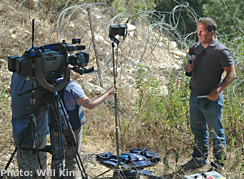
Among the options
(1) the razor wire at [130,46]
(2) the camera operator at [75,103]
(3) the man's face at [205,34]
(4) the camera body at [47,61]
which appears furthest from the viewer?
(1) the razor wire at [130,46]

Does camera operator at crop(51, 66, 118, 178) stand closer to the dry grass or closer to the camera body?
the camera body

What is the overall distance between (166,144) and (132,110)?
42.4 inches

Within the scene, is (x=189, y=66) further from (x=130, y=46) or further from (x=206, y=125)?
(x=130, y=46)

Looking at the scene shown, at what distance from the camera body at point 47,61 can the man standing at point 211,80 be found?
5.22ft

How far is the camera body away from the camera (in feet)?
9.23

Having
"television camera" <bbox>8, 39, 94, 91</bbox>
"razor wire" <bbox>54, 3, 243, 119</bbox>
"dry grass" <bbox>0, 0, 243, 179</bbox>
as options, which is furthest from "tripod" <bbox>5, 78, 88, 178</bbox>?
"razor wire" <bbox>54, 3, 243, 119</bbox>

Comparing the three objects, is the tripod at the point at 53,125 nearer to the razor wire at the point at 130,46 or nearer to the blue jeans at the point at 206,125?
the blue jeans at the point at 206,125

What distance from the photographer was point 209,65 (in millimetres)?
4004

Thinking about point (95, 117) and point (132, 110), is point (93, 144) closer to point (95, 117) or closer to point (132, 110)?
point (95, 117)

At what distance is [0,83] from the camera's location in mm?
6160

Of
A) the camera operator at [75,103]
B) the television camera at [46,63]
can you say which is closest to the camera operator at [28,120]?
the television camera at [46,63]

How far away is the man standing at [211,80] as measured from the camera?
153 inches

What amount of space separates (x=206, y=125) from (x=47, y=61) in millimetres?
2266

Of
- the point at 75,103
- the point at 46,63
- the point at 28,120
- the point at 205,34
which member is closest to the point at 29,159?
the point at 28,120
